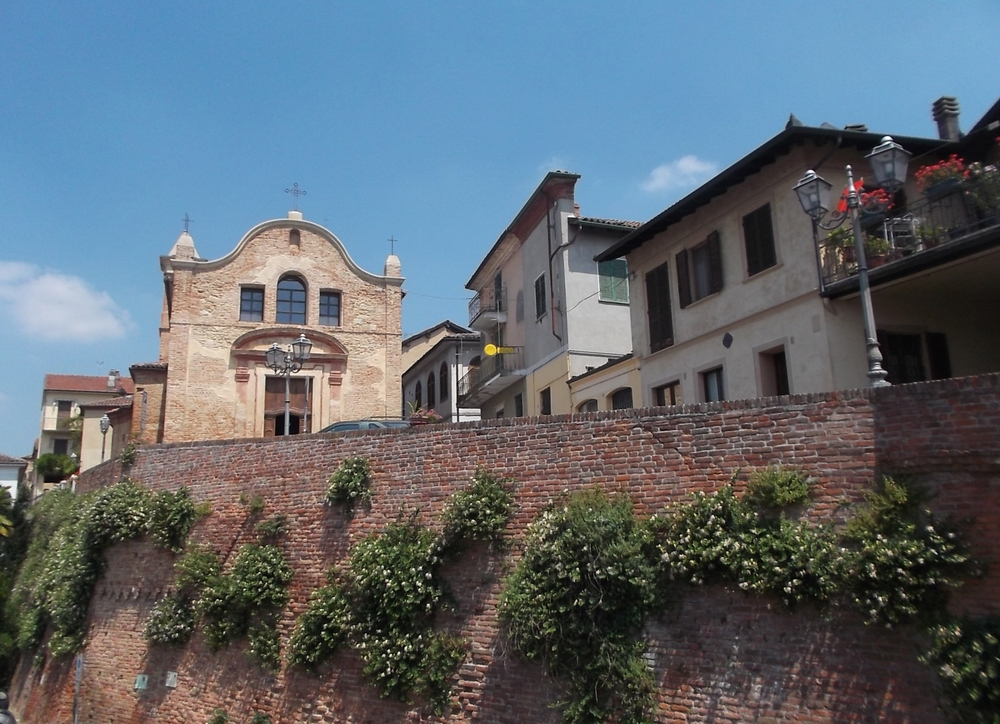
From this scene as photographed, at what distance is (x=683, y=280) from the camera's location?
59.9ft

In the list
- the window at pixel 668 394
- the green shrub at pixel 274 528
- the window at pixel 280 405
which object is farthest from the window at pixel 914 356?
the window at pixel 280 405

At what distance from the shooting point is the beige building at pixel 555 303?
23.3 meters

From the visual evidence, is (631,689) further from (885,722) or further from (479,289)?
(479,289)

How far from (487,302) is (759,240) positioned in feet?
47.5

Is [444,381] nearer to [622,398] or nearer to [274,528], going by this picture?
[622,398]

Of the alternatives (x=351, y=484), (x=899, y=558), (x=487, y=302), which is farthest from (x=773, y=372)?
(x=487, y=302)

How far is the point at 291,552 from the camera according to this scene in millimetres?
15352

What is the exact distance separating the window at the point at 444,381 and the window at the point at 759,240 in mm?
18506

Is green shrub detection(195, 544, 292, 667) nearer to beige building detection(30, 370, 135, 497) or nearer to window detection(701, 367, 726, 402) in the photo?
window detection(701, 367, 726, 402)

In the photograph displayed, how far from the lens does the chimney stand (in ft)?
55.9

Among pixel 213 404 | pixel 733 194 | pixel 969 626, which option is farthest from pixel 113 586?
pixel 969 626

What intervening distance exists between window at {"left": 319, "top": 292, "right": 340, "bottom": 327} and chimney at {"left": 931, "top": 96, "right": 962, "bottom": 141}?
1954 cm

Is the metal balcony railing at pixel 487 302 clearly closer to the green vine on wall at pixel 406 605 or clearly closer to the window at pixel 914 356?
the window at pixel 914 356

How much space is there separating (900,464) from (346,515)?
9002 millimetres
